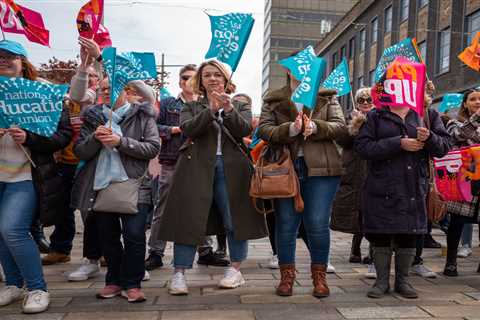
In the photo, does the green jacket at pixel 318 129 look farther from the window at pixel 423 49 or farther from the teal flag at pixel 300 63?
the window at pixel 423 49

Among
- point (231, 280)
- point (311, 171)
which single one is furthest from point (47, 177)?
Answer: point (311, 171)

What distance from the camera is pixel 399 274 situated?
3.88 metres

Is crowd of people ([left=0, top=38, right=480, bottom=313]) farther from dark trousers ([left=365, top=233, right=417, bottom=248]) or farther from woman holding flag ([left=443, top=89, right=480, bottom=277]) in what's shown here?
woman holding flag ([left=443, top=89, right=480, bottom=277])

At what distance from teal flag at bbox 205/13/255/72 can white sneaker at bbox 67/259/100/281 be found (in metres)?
2.27

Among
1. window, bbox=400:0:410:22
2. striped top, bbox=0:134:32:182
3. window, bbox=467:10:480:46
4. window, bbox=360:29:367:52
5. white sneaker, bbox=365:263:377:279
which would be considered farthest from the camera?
window, bbox=360:29:367:52

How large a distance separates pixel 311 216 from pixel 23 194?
220cm

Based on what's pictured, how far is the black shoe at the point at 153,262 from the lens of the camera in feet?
15.9

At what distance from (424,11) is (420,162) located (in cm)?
2160

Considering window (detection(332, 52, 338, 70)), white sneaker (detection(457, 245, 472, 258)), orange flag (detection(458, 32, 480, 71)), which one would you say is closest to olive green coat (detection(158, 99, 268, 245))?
orange flag (detection(458, 32, 480, 71))

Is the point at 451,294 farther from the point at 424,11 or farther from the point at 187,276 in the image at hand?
the point at 424,11

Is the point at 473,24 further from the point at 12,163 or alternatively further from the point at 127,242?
the point at 12,163

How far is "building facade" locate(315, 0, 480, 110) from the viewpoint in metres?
19.0

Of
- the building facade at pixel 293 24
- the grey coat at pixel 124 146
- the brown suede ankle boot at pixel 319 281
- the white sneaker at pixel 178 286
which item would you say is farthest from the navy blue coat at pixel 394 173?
the building facade at pixel 293 24

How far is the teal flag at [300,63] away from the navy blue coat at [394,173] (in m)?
0.72
